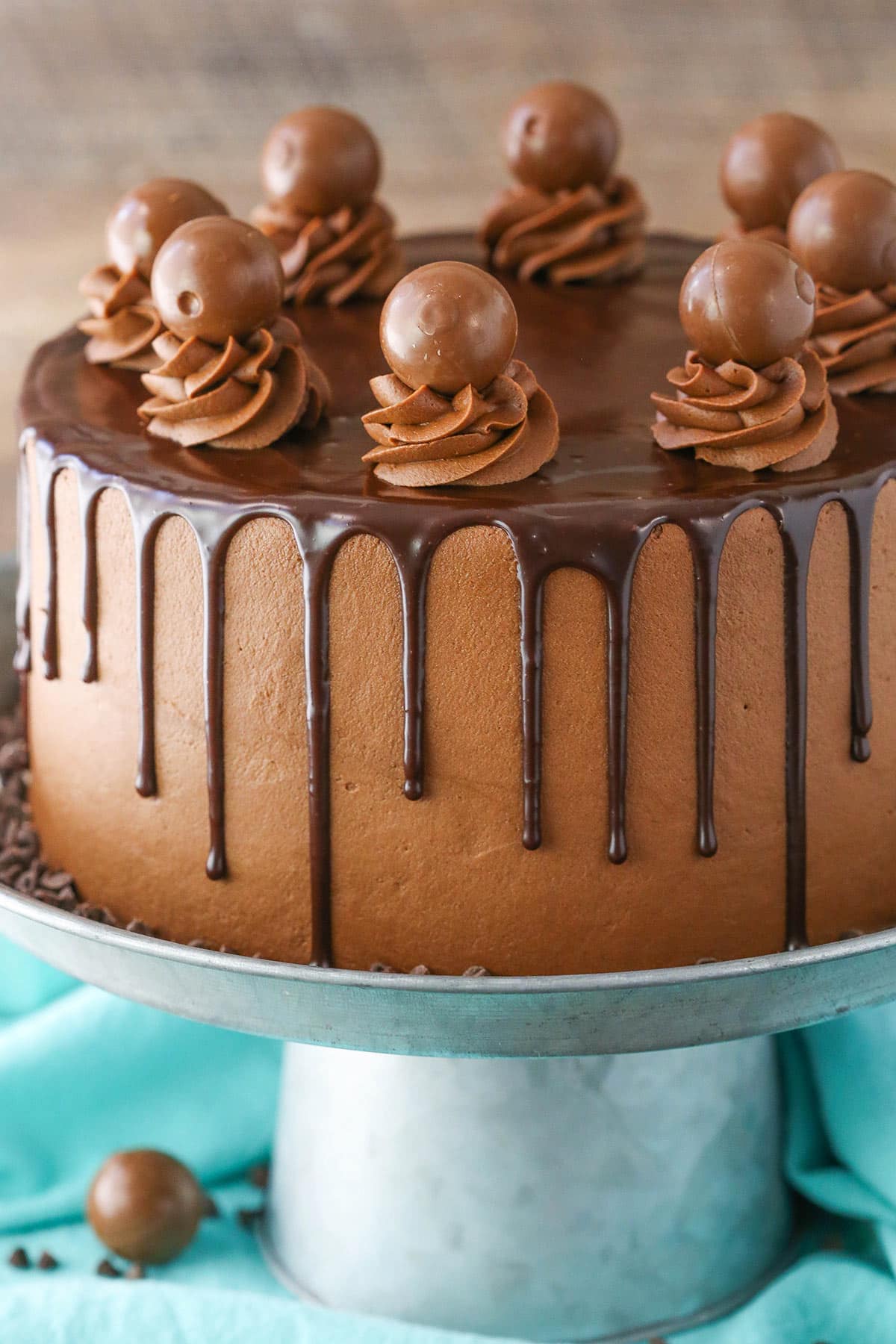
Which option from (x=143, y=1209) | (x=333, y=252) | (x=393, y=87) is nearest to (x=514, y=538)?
(x=333, y=252)

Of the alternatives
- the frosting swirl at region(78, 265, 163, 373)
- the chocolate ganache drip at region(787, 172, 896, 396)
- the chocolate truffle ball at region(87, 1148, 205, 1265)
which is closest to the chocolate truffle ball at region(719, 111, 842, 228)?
the chocolate ganache drip at region(787, 172, 896, 396)

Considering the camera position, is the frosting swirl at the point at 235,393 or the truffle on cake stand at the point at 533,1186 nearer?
the frosting swirl at the point at 235,393

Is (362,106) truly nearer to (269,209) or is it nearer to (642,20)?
(642,20)

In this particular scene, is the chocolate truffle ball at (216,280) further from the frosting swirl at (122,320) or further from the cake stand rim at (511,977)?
the cake stand rim at (511,977)

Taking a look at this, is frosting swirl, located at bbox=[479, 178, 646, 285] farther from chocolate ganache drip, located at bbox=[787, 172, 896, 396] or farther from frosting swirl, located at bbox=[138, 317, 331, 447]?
frosting swirl, located at bbox=[138, 317, 331, 447]

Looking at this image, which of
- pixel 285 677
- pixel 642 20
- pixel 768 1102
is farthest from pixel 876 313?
pixel 642 20

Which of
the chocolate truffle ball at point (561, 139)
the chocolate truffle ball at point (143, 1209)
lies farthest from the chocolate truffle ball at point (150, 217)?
the chocolate truffle ball at point (143, 1209)

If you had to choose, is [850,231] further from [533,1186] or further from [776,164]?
[533,1186]
